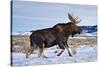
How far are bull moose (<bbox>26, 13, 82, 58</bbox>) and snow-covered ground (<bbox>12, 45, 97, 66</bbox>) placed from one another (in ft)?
0.17

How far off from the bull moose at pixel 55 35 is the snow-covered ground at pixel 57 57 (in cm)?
5

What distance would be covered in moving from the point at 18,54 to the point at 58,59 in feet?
1.64

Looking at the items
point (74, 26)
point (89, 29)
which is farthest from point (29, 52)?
point (89, 29)

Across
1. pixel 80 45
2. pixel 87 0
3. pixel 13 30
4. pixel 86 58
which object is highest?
pixel 87 0

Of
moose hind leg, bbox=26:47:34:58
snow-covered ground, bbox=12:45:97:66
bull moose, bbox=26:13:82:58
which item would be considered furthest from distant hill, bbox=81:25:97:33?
moose hind leg, bbox=26:47:34:58

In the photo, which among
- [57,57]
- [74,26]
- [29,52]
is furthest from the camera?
[74,26]

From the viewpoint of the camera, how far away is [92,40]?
9.12 feet

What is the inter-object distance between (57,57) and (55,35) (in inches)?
10.7

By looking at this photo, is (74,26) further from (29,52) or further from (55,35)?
(29,52)

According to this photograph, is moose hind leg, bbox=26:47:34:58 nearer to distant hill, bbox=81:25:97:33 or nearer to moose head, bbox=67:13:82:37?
moose head, bbox=67:13:82:37

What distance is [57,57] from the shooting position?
2.58 metres

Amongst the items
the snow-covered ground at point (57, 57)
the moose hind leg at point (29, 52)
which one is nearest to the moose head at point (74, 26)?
the snow-covered ground at point (57, 57)
